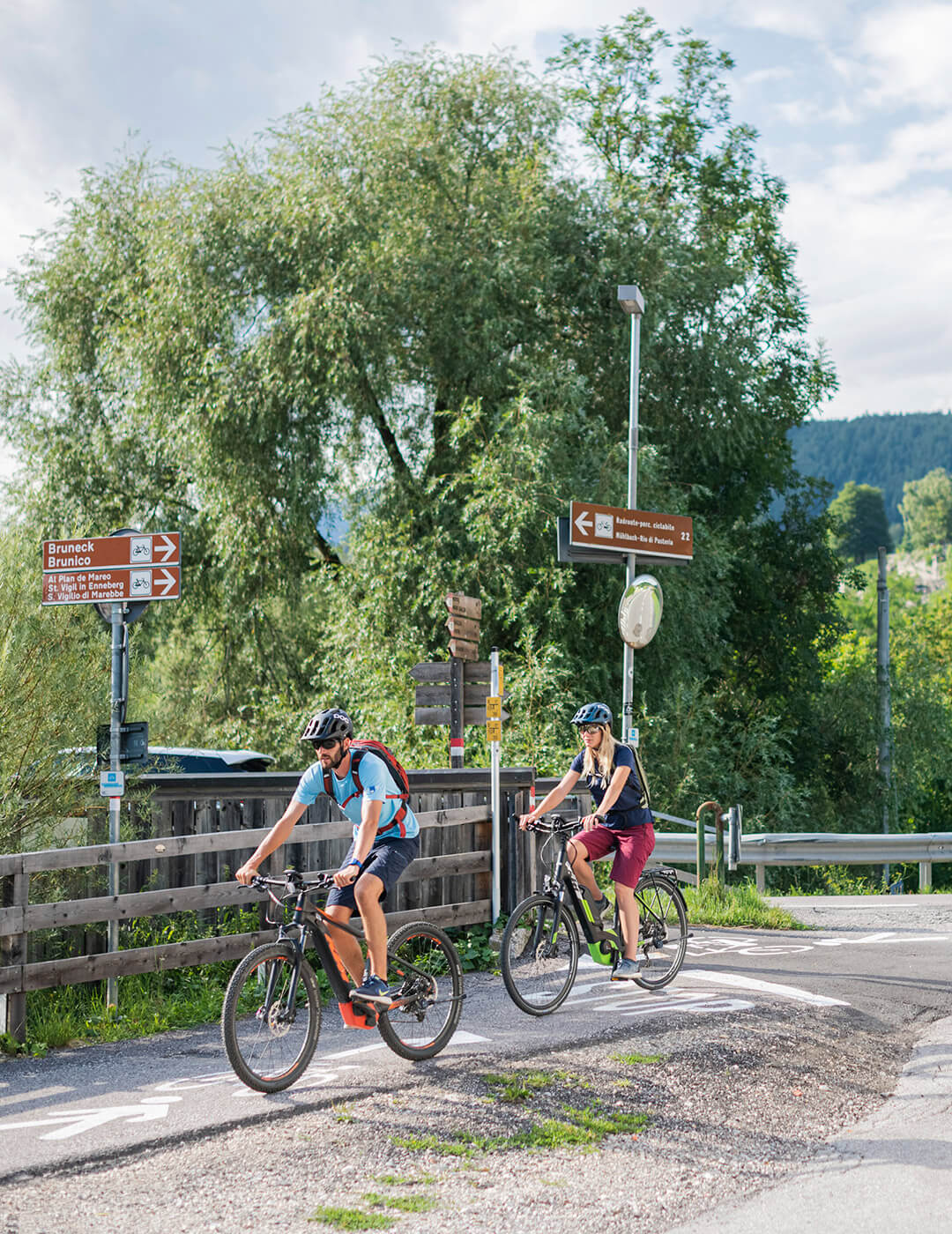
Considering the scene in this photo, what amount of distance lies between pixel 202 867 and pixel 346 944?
2.55 meters

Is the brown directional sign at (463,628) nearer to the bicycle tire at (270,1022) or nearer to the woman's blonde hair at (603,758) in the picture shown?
the woman's blonde hair at (603,758)

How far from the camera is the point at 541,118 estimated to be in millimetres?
23047

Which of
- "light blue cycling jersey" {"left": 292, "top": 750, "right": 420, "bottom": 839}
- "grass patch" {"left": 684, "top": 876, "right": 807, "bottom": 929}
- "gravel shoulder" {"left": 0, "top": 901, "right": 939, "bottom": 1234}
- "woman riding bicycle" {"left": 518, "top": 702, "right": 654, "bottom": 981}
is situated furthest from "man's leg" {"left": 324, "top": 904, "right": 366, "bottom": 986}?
"grass patch" {"left": 684, "top": 876, "right": 807, "bottom": 929}

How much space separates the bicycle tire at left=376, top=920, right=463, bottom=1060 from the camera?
6.92 meters

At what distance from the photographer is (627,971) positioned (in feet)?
28.0

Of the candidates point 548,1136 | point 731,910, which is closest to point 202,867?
point 548,1136

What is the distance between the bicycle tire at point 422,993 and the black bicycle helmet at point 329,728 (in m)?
1.12

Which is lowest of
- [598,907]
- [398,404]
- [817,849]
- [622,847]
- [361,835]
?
[817,849]

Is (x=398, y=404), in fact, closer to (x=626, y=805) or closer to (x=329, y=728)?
(x=626, y=805)

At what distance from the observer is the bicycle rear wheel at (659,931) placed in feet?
29.5

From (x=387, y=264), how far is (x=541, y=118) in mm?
4603

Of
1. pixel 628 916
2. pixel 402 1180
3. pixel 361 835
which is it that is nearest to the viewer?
pixel 402 1180

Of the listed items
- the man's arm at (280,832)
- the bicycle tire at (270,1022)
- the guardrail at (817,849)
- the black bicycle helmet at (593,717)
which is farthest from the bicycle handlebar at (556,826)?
the guardrail at (817,849)

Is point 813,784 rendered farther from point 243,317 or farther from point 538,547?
point 243,317
